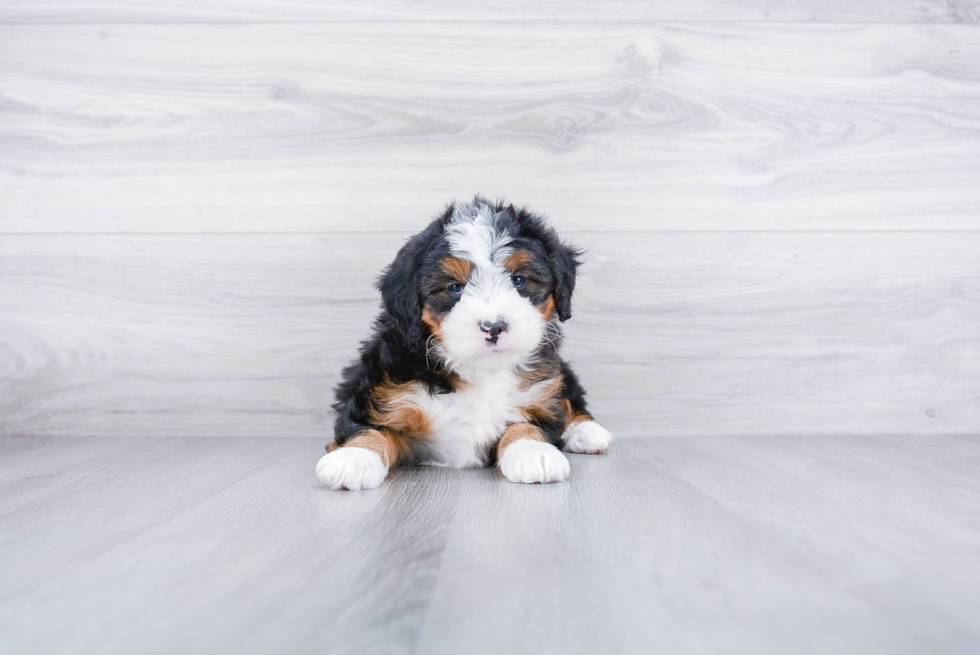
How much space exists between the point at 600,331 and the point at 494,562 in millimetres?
1312

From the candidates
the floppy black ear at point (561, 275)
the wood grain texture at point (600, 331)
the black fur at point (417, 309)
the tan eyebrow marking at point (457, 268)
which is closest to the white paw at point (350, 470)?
the black fur at point (417, 309)

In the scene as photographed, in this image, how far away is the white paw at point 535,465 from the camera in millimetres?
1434

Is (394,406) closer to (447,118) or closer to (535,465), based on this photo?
(535,465)

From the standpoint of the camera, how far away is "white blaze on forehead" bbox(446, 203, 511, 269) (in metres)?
1.51

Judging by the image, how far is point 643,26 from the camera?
7.06 ft

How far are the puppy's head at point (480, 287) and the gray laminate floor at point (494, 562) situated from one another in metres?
0.30

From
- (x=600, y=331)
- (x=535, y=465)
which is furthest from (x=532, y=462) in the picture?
(x=600, y=331)

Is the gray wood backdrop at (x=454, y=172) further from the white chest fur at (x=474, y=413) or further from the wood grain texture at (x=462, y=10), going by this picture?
the white chest fur at (x=474, y=413)

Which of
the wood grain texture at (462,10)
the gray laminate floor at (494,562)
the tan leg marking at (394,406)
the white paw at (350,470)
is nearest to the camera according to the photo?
the gray laminate floor at (494,562)

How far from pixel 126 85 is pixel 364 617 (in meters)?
2.02

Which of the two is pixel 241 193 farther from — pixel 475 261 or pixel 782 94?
pixel 782 94

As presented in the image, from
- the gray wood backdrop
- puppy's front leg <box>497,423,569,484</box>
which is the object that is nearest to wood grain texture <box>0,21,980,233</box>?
the gray wood backdrop

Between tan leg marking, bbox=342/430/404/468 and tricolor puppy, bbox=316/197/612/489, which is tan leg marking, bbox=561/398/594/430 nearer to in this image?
tricolor puppy, bbox=316/197/612/489

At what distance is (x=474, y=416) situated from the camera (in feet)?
5.36
